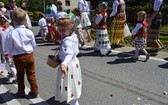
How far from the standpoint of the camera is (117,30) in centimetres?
1191

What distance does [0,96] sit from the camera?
22.4ft

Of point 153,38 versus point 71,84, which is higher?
point 153,38

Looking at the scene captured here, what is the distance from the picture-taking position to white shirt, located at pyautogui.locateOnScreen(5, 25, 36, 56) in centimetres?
631

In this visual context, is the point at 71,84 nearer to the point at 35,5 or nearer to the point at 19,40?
the point at 19,40

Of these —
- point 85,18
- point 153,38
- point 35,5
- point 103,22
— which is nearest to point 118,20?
point 103,22

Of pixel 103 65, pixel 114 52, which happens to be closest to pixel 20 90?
pixel 103 65

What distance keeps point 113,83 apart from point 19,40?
2.34 meters

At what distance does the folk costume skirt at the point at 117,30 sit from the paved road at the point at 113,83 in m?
1.32

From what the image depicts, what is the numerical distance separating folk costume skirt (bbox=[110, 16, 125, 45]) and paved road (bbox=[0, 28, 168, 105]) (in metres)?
1.32

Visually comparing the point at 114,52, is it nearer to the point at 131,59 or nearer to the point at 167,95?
the point at 131,59

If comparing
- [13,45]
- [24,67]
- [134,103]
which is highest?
[13,45]

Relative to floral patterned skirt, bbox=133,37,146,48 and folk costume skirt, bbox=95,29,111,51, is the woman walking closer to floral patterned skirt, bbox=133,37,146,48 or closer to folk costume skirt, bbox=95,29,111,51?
folk costume skirt, bbox=95,29,111,51

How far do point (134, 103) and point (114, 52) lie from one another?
17.4 feet

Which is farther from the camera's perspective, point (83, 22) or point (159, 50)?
point (83, 22)
